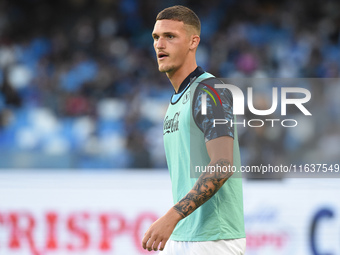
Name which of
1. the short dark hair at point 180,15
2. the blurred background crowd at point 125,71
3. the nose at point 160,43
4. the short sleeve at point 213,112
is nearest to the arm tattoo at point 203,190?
the short sleeve at point 213,112

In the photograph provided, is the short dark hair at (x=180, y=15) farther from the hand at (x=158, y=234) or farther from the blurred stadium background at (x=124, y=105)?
the blurred stadium background at (x=124, y=105)

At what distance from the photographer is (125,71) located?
32.1 ft

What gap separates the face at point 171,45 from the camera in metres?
2.77

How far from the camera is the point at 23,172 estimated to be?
6059 mm

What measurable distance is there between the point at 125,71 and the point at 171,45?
7.06m

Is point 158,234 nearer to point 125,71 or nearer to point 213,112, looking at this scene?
point 213,112

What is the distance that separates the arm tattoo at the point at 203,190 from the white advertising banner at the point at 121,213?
3415mm

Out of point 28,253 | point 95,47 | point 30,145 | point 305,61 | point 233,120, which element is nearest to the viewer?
point 233,120

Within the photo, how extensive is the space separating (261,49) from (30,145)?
14.5ft

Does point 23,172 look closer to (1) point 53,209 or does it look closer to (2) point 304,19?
(1) point 53,209

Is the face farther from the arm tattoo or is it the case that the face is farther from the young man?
the arm tattoo

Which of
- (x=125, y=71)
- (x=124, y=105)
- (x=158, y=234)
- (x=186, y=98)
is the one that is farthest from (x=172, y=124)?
(x=125, y=71)

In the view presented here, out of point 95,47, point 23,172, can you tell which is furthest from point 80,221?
point 95,47

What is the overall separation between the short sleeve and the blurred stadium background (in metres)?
3.33
